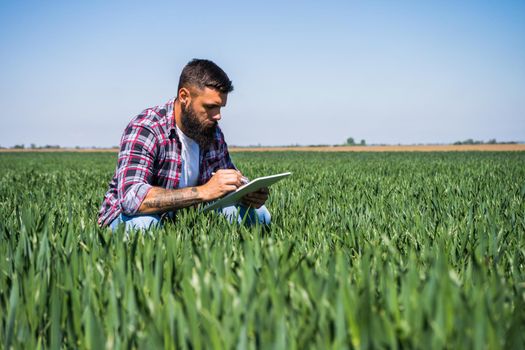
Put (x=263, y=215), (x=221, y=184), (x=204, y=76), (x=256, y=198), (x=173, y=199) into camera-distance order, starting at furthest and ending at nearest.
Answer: (x=263, y=215) < (x=256, y=198) < (x=204, y=76) < (x=173, y=199) < (x=221, y=184)

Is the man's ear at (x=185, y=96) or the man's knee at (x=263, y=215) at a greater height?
the man's ear at (x=185, y=96)

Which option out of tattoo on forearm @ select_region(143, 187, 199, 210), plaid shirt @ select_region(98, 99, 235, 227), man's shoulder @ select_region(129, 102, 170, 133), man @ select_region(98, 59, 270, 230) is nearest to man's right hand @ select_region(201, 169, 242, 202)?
man @ select_region(98, 59, 270, 230)

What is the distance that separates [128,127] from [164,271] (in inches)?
77.2

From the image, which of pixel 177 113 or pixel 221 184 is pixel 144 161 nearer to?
pixel 177 113

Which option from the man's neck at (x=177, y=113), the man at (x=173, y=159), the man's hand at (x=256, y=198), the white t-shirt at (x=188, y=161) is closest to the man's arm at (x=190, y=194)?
the man at (x=173, y=159)

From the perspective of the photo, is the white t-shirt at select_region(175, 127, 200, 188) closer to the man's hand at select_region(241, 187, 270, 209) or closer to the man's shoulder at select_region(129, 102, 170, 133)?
the man's shoulder at select_region(129, 102, 170, 133)

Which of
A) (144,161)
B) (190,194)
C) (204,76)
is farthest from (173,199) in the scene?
(204,76)

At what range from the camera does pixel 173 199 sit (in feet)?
10.1

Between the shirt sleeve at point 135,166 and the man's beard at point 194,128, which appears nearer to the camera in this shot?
the shirt sleeve at point 135,166

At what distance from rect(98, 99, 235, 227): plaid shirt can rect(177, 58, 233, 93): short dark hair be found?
284 mm

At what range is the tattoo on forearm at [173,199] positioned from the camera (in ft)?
10.0

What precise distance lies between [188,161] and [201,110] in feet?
1.63

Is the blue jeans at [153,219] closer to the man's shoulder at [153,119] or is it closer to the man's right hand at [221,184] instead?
the man's right hand at [221,184]

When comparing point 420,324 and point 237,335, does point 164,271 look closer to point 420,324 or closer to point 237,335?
point 237,335
